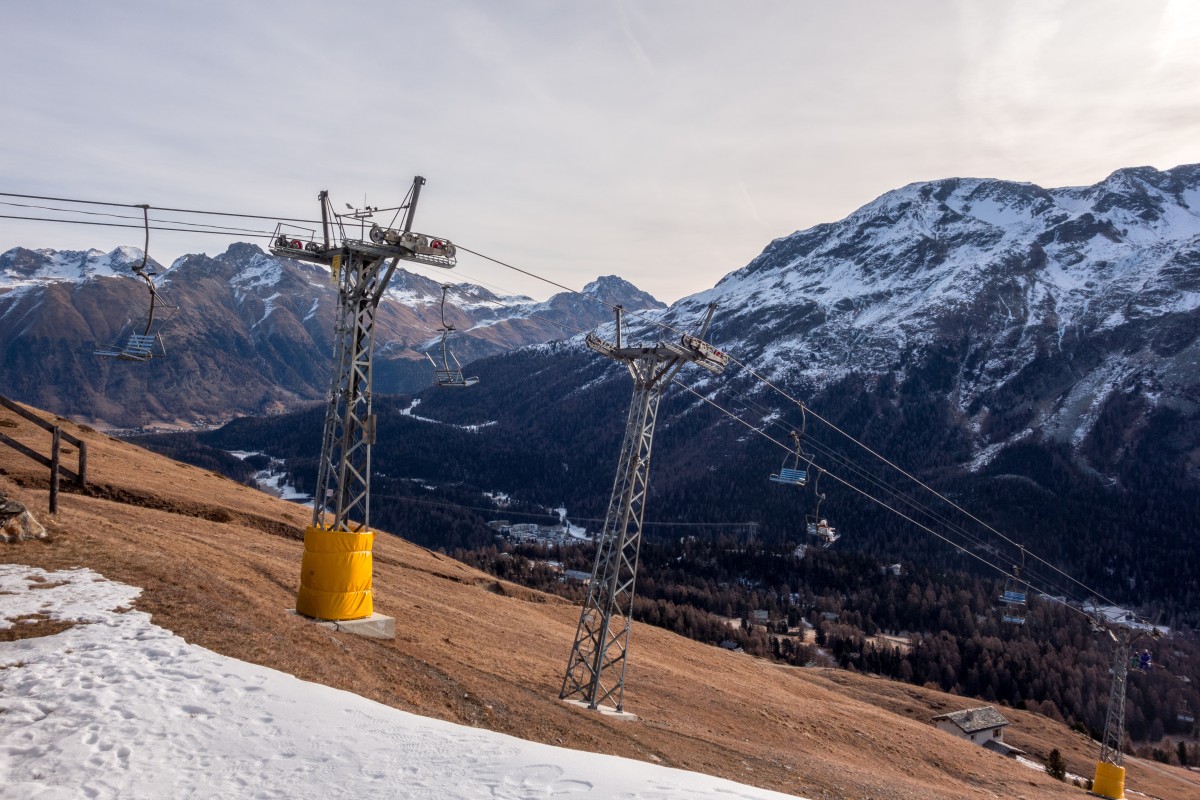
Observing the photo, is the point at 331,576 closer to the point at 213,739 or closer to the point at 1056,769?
the point at 213,739

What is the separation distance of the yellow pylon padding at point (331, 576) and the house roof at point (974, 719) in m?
64.9

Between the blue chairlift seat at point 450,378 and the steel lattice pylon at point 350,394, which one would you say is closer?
the steel lattice pylon at point 350,394

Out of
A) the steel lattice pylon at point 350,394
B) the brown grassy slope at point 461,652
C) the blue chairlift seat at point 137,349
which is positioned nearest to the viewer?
the brown grassy slope at point 461,652

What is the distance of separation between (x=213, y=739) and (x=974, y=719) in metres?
75.5

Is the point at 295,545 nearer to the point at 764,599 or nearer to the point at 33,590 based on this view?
the point at 33,590

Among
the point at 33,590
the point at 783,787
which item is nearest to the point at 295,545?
the point at 33,590

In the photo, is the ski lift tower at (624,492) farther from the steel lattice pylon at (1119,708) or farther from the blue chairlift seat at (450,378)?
the steel lattice pylon at (1119,708)

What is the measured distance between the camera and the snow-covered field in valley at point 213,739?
13.0 metres

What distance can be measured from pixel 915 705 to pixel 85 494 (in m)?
72.4

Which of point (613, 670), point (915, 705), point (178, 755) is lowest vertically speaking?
point (915, 705)

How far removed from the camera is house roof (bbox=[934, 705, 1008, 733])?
71.8 m

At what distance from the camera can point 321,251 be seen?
2789 cm

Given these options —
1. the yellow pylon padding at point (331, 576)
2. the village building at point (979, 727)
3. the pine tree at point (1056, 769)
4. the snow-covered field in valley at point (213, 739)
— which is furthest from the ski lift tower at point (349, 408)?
the village building at point (979, 727)

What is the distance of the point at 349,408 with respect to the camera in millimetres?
26891
